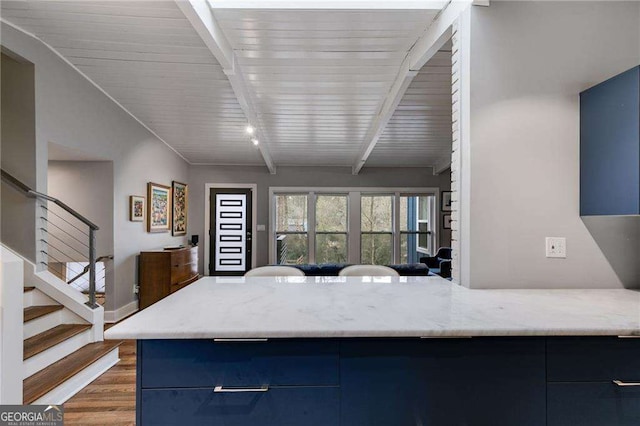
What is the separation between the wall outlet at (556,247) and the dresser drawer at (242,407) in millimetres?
1381

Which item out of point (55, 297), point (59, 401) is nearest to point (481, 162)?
point (59, 401)

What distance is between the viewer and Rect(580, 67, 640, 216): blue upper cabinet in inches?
50.8

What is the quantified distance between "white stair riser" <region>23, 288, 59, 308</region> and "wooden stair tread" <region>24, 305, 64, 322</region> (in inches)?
1.6

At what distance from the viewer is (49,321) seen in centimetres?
270

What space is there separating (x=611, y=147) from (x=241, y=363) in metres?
1.84

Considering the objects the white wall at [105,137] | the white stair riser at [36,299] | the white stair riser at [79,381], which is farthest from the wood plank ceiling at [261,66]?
the white stair riser at [79,381]

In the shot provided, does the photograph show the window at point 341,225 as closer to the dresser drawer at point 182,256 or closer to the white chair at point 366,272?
the dresser drawer at point 182,256

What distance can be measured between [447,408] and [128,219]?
4.33m

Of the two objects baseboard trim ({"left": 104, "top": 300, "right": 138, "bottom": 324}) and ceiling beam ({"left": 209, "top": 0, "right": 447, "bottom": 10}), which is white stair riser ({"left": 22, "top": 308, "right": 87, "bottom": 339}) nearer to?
baseboard trim ({"left": 104, "top": 300, "right": 138, "bottom": 324})

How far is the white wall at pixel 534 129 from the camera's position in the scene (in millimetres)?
1623

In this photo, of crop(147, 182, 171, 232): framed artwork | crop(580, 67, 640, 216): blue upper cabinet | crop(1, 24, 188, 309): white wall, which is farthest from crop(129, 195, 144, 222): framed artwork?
crop(580, 67, 640, 216): blue upper cabinet

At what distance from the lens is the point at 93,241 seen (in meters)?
3.01

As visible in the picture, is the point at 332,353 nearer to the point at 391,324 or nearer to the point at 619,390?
the point at 391,324

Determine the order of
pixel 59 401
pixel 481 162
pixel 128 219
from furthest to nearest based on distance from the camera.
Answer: pixel 128 219, pixel 59 401, pixel 481 162
